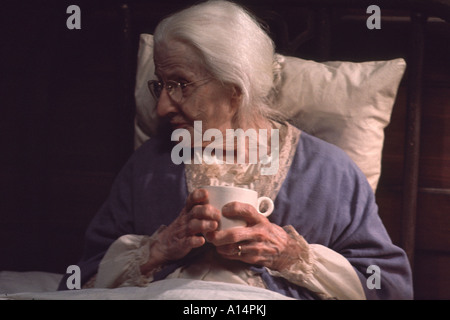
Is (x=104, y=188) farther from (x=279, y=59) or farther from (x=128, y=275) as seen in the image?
(x=279, y=59)

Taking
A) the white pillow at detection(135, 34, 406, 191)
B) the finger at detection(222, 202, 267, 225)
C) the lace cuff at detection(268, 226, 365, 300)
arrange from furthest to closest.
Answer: the white pillow at detection(135, 34, 406, 191)
the lace cuff at detection(268, 226, 365, 300)
the finger at detection(222, 202, 267, 225)

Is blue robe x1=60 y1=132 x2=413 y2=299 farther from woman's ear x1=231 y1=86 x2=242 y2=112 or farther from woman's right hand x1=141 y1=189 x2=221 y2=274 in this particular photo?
woman's ear x1=231 y1=86 x2=242 y2=112

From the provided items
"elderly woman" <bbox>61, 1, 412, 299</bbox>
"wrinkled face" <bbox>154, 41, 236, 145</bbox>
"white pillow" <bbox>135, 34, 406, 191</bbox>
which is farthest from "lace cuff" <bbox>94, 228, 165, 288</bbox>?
"white pillow" <bbox>135, 34, 406, 191</bbox>

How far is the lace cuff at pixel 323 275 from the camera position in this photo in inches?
42.4

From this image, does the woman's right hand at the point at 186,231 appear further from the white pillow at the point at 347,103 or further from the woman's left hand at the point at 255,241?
the white pillow at the point at 347,103

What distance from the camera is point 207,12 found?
1.16 metres

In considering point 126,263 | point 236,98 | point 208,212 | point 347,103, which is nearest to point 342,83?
point 347,103

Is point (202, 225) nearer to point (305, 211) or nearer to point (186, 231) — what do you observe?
point (186, 231)

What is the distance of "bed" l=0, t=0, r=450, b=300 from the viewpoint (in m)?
1.32

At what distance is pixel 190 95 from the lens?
1.16 m

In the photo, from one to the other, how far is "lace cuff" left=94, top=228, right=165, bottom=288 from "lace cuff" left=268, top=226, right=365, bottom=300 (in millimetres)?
247

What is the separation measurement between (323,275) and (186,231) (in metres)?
0.28

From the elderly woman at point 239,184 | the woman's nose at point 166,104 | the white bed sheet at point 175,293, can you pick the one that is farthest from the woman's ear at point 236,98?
the white bed sheet at point 175,293

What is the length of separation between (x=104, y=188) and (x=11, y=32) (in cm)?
51
